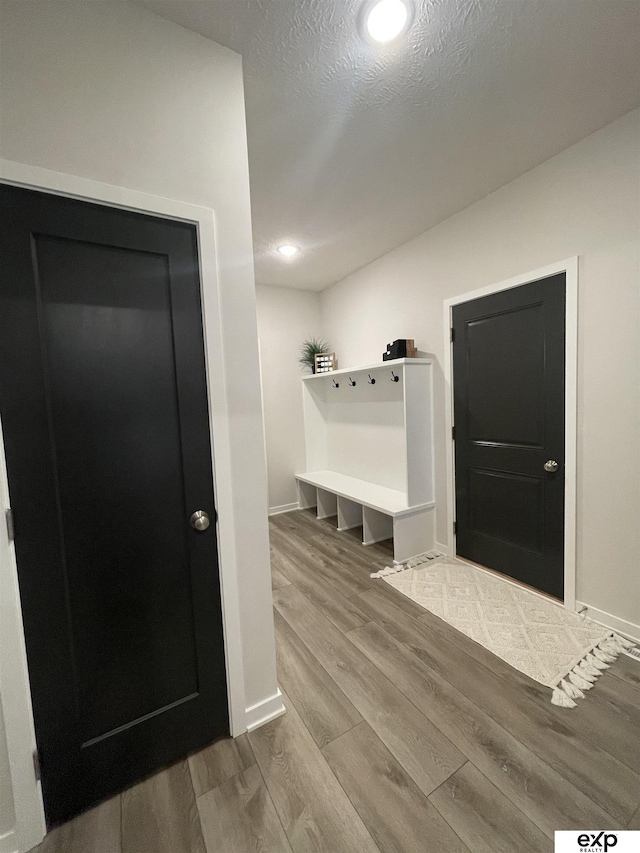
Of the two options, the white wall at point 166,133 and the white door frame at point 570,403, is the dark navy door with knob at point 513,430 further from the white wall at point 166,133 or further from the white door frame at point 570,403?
the white wall at point 166,133

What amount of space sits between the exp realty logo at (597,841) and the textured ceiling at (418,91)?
9.38ft

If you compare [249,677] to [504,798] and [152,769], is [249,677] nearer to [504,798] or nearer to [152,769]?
[152,769]

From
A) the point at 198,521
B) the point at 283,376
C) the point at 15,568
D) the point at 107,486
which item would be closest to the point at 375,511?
the point at 283,376

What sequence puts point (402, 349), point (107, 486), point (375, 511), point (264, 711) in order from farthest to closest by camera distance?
1. point (375, 511)
2. point (402, 349)
3. point (264, 711)
4. point (107, 486)

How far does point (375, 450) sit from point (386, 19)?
2993mm

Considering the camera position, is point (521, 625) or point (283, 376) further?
point (283, 376)

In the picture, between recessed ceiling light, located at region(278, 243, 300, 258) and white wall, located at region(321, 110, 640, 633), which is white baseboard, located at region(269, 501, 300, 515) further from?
white wall, located at region(321, 110, 640, 633)

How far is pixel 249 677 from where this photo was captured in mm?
1468

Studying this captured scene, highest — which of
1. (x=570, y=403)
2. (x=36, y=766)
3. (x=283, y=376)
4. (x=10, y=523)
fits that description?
(x=283, y=376)

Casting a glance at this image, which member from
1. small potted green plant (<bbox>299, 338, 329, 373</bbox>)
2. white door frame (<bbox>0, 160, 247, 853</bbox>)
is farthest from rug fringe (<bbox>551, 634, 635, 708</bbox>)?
small potted green plant (<bbox>299, 338, 329, 373</bbox>)

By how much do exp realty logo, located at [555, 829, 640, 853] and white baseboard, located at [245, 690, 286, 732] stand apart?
41.0 inches

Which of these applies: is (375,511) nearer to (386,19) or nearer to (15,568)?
(15,568)

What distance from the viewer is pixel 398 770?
1.28 m

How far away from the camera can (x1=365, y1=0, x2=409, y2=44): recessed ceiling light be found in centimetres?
121
